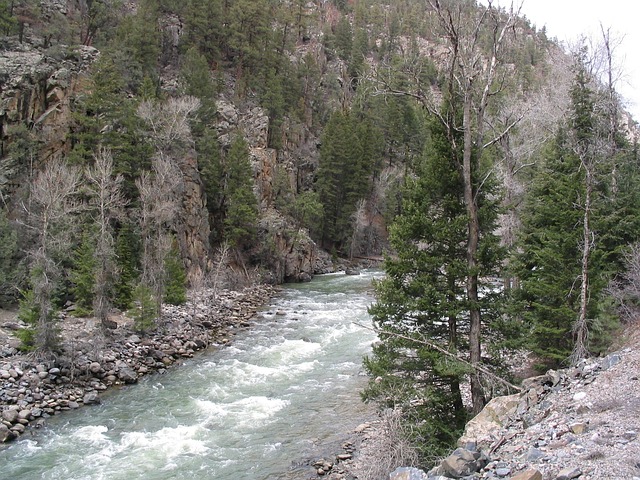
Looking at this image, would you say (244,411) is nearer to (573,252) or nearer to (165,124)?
(573,252)

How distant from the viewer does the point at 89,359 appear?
19.0 meters

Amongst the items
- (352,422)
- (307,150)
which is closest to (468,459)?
(352,422)

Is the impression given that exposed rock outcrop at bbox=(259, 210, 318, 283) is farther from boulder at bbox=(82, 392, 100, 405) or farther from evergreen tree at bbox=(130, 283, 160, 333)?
boulder at bbox=(82, 392, 100, 405)

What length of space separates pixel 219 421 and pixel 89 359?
6.95 m

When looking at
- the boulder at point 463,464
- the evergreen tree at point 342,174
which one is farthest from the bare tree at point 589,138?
the evergreen tree at point 342,174

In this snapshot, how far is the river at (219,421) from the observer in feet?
41.6

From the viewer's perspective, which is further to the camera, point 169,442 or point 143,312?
point 143,312

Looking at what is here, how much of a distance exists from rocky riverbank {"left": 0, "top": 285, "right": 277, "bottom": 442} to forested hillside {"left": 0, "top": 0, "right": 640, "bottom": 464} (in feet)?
3.09

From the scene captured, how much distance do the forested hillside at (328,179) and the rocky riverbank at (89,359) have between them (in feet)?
3.09

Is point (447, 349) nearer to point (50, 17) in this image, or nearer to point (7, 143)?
point (7, 143)

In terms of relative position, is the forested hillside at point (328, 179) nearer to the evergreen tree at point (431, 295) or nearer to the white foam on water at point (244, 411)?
the evergreen tree at point (431, 295)

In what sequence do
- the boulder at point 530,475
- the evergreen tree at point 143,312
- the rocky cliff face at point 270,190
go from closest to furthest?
1. the boulder at point 530,475
2. the evergreen tree at point 143,312
3. the rocky cliff face at point 270,190

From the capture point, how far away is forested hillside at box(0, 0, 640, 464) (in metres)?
11.3

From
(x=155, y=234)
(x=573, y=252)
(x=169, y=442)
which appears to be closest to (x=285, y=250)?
(x=155, y=234)
